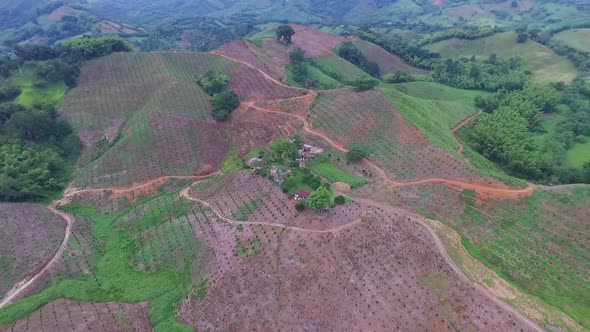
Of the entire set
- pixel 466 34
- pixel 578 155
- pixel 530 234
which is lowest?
pixel 466 34

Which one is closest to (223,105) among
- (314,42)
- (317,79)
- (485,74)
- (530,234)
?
(317,79)

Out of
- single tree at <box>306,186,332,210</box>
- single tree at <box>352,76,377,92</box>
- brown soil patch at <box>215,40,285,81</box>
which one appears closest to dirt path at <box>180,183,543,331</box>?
single tree at <box>306,186,332,210</box>

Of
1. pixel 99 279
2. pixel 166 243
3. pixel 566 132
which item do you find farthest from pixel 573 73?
pixel 99 279

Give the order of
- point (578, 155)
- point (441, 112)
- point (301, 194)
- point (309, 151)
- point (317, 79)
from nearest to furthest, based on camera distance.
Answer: point (301, 194) < point (309, 151) < point (578, 155) < point (441, 112) < point (317, 79)

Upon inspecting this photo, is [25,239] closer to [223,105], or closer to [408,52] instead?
[223,105]

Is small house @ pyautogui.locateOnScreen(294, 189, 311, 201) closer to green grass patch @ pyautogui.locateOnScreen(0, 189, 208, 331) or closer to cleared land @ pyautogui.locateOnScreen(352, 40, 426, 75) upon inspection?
green grass patch @ pyautogui.locateOnScreen(0, 189, 208, 331)

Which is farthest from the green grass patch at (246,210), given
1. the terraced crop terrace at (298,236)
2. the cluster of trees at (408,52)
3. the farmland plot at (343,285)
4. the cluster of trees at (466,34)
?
the cluster of trees at (466,34)
